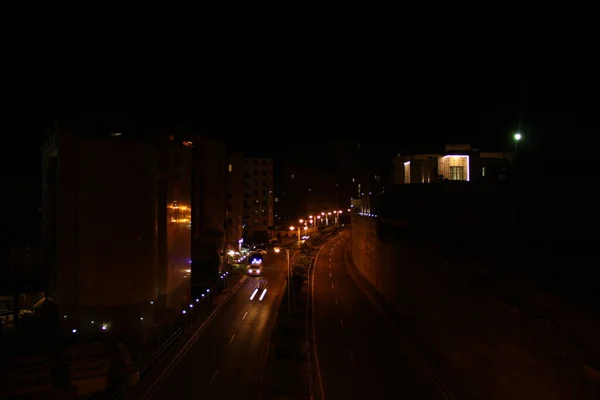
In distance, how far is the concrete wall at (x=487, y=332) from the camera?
920 cm

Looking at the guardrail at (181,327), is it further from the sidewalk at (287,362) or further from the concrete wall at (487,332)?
the concrete wall at (487,332)

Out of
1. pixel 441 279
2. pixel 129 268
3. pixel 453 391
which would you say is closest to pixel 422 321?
pixel 441 279

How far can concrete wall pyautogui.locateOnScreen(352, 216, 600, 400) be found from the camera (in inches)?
362

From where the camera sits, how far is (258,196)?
222 ft

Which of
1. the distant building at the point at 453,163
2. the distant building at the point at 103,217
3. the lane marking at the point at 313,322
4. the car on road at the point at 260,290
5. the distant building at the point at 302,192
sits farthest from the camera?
the distant building at the point at 302,192

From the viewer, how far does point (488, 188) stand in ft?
58.3

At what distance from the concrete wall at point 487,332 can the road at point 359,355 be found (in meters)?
1.14

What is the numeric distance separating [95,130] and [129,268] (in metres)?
5.71

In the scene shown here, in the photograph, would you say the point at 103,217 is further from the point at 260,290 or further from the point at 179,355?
the point at 260,290

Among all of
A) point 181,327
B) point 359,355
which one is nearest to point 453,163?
point 359,355

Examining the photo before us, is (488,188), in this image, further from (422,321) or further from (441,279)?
(422,321)

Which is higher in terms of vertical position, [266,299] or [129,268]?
[129,268]

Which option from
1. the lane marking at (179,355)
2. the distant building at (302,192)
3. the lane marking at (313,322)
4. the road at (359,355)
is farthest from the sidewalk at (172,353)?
the distant building at (302,192)

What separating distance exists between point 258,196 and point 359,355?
51512 mm
